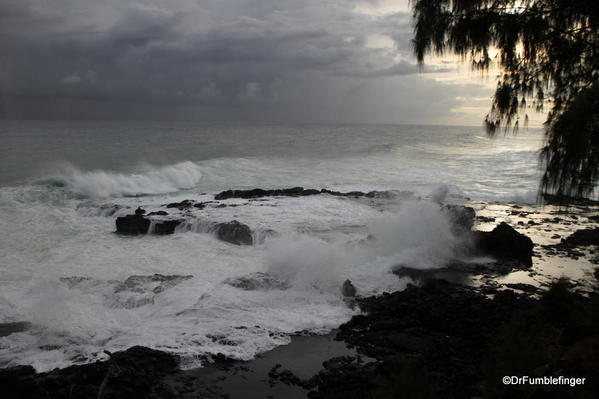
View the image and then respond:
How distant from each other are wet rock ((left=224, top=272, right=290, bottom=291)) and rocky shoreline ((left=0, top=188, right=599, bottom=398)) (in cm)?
16

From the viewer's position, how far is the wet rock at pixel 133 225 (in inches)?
736

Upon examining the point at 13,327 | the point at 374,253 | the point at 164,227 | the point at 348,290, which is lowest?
the point at 13,327

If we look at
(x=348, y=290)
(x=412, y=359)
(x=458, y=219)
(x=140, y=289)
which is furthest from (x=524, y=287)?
(x=140, y=289)

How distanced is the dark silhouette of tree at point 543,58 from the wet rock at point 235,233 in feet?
37.4

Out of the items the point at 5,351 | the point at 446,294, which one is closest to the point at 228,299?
the point at 5,351

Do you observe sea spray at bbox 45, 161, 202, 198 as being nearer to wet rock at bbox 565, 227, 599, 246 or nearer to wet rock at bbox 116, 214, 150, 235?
wet rock at bbox 116, 214, 150, 235

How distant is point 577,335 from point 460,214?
40.4 feet

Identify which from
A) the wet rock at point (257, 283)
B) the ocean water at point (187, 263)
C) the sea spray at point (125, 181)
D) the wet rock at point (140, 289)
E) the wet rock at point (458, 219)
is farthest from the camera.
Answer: the sea spray at point (125, 181)

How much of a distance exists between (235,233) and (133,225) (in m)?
4.53

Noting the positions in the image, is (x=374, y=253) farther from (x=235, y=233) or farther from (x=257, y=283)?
(x=235, y=233)

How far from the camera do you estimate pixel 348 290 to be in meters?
12.1

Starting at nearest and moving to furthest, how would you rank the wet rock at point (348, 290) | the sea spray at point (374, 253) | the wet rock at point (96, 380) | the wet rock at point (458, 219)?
the wet rock at point (96, 380) → the wet rock at point (348, 290) → the sea spray at point (374, 253) → the wet rock at point (458, 219)

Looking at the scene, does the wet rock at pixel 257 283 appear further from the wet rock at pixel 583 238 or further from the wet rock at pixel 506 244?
the wet rock at pixel 583 238

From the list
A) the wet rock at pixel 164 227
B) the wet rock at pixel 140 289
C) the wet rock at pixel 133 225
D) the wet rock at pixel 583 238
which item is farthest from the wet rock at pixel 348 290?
the wet rock at pixel 583 238
